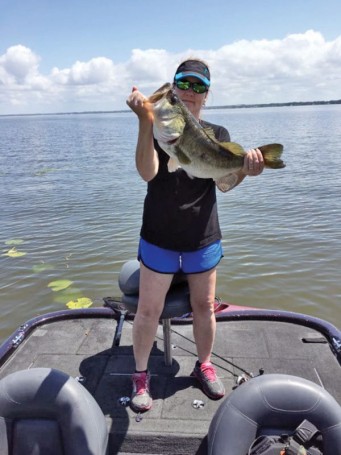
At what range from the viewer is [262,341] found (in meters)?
4.74

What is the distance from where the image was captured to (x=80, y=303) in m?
8.22

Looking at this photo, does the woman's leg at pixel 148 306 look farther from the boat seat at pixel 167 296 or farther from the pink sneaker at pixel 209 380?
the pink sneaker at pixel 209 380

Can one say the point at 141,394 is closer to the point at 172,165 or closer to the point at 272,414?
the point at 272,414

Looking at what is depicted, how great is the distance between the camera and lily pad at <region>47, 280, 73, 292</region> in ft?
29.6

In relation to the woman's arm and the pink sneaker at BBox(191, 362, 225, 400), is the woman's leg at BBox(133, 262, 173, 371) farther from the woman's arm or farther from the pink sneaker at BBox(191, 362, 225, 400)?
the woman's arm

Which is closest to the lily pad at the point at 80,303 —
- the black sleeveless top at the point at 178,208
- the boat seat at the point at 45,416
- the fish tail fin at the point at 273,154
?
the boat seat at the point at 45,416

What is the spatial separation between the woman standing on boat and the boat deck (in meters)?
0.24

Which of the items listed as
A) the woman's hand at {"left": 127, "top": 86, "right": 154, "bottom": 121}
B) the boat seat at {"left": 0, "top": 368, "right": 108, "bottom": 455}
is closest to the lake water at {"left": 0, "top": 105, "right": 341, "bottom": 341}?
the boat seat at {"left": 0, "top": 368, "right": 108, "bottom": 455}

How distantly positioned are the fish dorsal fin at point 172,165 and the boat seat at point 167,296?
40.4 inches

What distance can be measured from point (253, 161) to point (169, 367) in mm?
2337

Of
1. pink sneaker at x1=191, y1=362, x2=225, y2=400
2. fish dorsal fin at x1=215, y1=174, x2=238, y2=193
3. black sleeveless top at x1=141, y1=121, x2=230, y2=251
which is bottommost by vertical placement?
pink sneaker at x1=191, y1=362, x2=225, y2=400

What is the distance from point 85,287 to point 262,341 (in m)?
5.13

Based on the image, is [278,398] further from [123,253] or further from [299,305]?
[123,253]

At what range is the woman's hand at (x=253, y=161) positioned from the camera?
3088 millimetres
